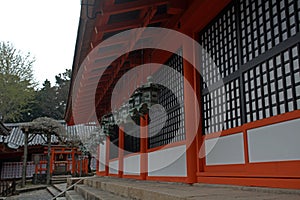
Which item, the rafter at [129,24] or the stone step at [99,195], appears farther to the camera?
the stone step at [99,195]

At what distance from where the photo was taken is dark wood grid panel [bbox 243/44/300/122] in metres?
2.47

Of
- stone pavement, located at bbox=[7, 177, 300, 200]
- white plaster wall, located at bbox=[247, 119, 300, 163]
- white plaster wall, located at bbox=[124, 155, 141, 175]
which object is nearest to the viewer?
stone pavement, located at bbox=[7, 177, 300, 200]

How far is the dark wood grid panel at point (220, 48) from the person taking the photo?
3416 mm

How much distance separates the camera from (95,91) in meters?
8.22

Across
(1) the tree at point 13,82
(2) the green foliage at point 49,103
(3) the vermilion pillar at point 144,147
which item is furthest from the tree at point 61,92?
(3) the vermilion pillar at point 144,147

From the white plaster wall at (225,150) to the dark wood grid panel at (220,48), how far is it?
2.26 ft

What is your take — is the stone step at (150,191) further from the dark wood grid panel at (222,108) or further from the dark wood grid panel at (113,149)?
the dark wood grid panel at (113,149)

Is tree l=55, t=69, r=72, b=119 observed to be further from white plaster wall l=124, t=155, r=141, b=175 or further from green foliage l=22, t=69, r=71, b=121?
white plaster wall l=124, t=155, r=141, b=175

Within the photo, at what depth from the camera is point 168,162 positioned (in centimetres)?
493

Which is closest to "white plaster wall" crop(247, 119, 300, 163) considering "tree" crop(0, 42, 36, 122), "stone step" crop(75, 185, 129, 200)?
"stone step" crop(75, 185, 129, 200)

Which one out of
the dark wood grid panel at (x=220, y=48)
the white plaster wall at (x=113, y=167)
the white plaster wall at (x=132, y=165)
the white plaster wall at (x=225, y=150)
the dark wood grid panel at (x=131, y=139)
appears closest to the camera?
the white plaster wall at (x=225, y=150)

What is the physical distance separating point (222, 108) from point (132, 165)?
3891 millimetres

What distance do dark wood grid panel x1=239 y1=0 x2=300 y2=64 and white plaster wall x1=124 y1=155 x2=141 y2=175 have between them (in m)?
3.99

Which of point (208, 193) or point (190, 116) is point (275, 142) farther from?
point (190, 116)
